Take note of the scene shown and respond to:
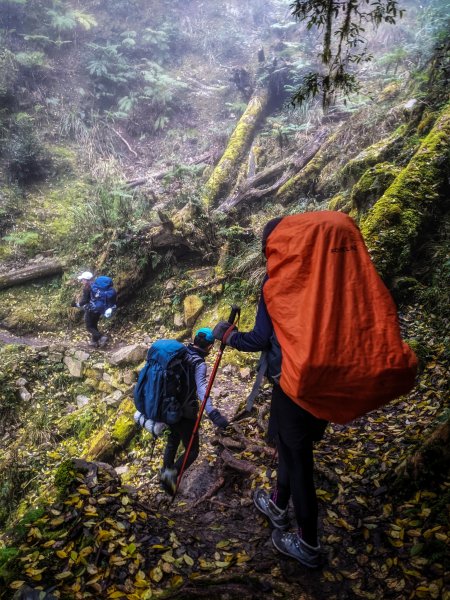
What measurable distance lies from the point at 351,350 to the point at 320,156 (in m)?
10.1

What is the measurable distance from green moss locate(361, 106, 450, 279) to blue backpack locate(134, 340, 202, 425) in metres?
3.69

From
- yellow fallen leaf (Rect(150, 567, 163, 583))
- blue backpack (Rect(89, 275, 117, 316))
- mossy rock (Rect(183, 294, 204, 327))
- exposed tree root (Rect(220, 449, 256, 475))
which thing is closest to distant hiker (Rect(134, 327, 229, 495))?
exposed tree root (Rect(220, 449, 256, 475))

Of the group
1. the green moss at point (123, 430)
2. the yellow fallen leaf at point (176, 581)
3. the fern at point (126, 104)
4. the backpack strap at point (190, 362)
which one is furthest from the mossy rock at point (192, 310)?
the fern at point (126, 104)

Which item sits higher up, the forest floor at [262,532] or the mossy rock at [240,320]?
the forest floor at [262,532]

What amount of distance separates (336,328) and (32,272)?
1073cm

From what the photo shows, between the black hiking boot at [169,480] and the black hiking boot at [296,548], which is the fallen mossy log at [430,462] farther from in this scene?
the black hiking boot at [169,480]

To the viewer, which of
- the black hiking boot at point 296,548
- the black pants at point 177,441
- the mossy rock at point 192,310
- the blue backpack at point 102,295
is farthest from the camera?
the blue backpack at point 102,295

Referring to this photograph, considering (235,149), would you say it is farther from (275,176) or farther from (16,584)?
(16,584)

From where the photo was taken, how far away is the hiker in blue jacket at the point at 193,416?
3.96m

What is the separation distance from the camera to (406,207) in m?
6.21

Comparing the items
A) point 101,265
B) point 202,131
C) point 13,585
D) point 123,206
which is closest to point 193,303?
point 101,265

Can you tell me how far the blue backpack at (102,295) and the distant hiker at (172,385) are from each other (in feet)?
17.3

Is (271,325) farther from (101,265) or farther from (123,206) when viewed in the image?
(123,206)

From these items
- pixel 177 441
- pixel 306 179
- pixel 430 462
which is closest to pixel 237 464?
pixel 177 441
